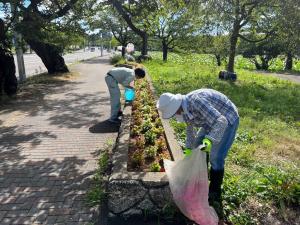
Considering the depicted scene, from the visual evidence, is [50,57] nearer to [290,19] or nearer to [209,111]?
[290,19]

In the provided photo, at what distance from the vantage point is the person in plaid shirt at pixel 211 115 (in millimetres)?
3772

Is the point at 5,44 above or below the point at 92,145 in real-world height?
above

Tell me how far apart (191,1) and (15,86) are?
297 inches

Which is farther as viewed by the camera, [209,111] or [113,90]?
[113,90]

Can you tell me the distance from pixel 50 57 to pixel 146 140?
53.6 feet

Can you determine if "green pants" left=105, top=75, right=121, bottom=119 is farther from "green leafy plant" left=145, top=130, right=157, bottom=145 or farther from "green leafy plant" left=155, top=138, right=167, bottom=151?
"green leafy plant" left=155, top=138, right=167, bottom=151

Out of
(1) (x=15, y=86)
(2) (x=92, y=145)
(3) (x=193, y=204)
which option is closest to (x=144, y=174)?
(3) (x=193, y=204)

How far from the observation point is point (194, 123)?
163 inches

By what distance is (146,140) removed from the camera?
619 centimetres

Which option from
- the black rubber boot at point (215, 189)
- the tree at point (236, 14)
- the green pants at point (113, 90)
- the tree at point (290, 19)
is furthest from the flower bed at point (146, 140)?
the tree at point (236, 14)

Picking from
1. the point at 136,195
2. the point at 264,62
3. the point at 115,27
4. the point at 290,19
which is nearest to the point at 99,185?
the point at 136,195

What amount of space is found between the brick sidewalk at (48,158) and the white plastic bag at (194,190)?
1156mm

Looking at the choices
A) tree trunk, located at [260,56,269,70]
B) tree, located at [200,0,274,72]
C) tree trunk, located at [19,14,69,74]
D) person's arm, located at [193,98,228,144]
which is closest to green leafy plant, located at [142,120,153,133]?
person's arm, located at [193,98,228,144]

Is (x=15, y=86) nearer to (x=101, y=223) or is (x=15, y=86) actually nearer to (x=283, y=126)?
(x=283, y=126)
